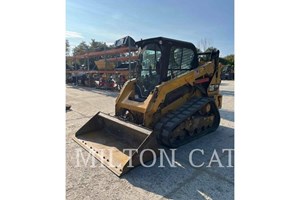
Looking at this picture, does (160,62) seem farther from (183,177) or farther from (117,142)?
(183,177)

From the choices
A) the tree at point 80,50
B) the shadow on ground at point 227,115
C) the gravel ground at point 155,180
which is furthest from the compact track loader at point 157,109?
the tree at point 80,50

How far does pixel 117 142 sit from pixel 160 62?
1.70 m

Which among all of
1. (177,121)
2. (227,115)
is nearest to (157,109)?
(177,121)

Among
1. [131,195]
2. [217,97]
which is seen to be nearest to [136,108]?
[131,195]

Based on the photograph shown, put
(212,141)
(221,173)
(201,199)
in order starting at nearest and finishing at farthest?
1. (201,199)
2. (221,173)
3. (212,141)

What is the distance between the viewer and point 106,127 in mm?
4375

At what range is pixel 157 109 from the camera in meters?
3.83

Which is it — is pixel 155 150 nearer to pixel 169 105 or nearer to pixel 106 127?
pixel 169 105

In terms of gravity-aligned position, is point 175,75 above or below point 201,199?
above

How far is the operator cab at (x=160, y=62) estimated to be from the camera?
422cm

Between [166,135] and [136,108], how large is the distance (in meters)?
0.83

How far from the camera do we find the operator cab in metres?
4.22

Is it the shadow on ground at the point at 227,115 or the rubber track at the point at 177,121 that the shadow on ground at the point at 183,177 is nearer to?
the rubber track at the point at 177,121

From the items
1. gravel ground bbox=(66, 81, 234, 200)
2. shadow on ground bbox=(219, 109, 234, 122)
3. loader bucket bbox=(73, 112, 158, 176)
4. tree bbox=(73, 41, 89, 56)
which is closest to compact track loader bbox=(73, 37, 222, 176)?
loader bucket bbox=(73, 112, 158, 176)
